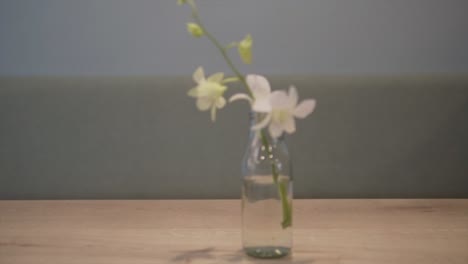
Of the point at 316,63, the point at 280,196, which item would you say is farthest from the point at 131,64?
the point at 280,196

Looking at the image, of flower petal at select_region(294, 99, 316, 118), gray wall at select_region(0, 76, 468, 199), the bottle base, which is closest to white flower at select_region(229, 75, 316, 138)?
flower petal at select_region(294, 99, 316, 118)

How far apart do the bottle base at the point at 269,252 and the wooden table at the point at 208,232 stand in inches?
0.6

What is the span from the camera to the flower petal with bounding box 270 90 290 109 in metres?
0.77

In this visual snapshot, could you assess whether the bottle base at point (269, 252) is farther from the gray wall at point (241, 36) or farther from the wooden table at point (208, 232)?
the gray wall at point (241, 36)

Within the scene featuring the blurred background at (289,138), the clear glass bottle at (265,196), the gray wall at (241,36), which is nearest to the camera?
the clear glass bottle at (265,196)

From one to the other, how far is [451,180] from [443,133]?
129mm

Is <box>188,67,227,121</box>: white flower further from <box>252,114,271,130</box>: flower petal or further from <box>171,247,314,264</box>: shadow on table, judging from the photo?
<box>171,247,314,264</box>: shadow on table

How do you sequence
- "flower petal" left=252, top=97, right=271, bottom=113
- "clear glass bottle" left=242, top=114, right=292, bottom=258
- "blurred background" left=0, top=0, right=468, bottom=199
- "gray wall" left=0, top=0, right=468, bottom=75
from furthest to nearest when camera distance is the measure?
"gray wall" left=0, top=0, right=468, bottom=75
"blurred background" left=0, top=0, right=468, bottom=199
"clear glass bottle" left=242, top=114, right=292, bottom=258
"flower petal" left=252, top=97, right=271, bottom=113

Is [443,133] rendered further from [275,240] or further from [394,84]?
[275,240]

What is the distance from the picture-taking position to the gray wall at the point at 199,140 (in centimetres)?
161

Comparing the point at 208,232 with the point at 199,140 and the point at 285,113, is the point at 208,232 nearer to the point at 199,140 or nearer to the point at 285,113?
the point at 285,113

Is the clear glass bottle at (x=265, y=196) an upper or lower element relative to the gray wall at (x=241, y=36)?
lower

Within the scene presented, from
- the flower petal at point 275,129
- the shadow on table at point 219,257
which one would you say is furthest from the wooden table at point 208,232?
the flower petal at point 275,129

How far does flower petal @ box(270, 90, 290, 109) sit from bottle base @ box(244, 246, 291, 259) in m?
0.22
